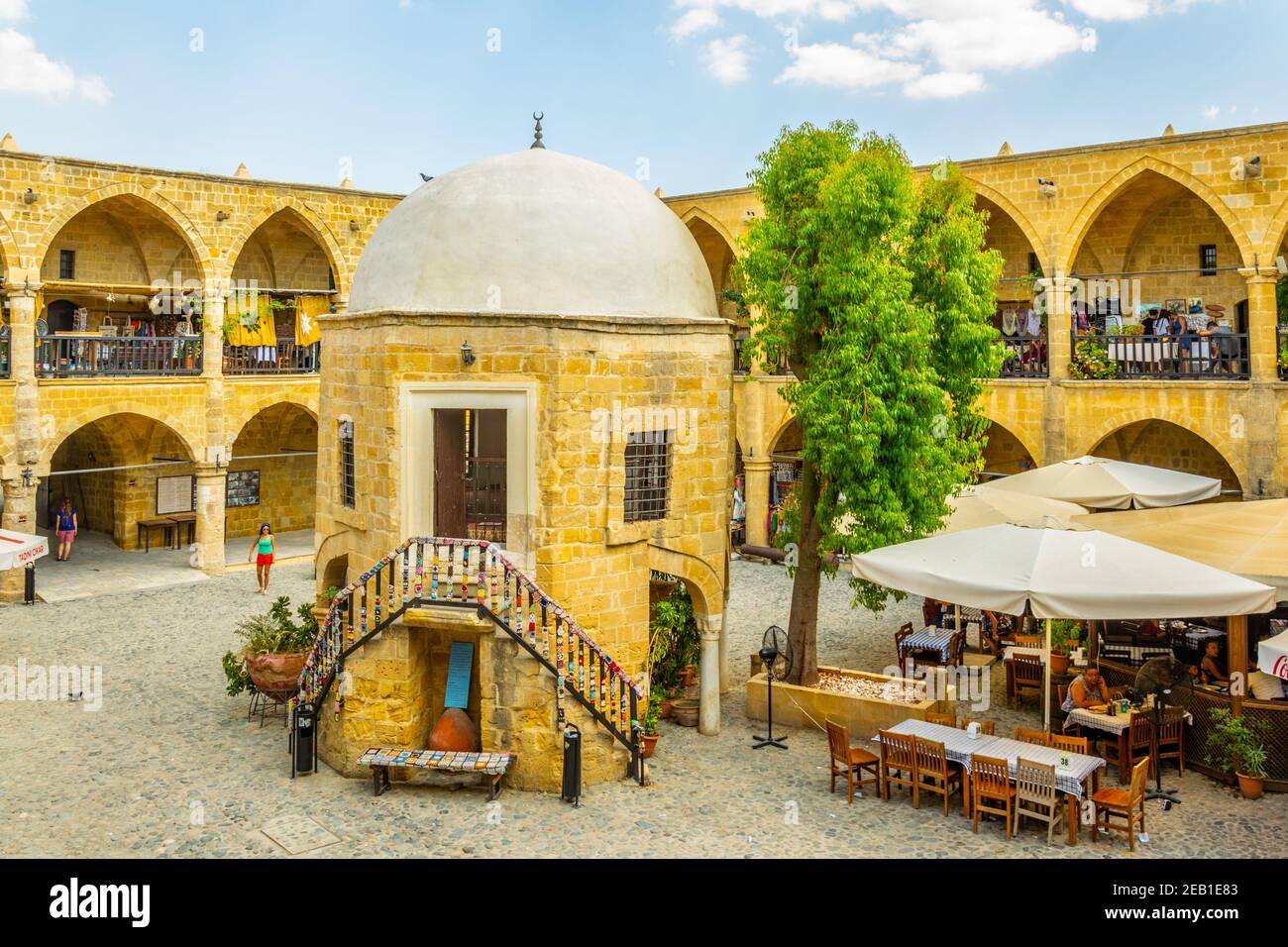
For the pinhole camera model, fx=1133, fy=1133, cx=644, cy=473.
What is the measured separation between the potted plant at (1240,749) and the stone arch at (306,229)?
1909cm

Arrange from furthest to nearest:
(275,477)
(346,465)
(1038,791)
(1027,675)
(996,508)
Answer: (275,477)
(996,508)
(1027,675)
(346,465)
(1038,791)

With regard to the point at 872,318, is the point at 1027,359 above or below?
above

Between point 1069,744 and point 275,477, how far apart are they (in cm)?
2117

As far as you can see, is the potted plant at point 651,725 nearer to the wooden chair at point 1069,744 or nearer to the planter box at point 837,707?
the planter box at point 837,707

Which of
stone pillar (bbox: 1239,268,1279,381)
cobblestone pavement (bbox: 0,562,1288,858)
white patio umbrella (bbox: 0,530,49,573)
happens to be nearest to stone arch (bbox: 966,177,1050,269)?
stone pillar (bbox: 1239,268,1279,381)

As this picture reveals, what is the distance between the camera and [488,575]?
1105 cm

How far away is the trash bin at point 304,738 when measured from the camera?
11.5m

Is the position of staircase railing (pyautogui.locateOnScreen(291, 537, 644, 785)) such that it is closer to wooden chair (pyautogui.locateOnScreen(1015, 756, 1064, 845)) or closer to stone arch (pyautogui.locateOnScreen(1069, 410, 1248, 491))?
wooden chair (pyautogui.locateOnScreen(1015, 756, 1064, 845))

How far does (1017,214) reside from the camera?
20.4m

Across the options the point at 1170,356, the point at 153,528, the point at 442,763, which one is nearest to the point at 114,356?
the point at 153,528

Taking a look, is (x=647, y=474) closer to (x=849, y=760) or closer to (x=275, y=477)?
(x=849, y=760)

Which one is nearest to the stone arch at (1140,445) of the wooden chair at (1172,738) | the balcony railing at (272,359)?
the wooden chair at (1172,738)

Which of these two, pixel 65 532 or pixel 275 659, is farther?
pixel 65 532

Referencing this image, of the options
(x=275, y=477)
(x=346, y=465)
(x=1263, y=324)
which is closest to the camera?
(x=346, y=465)
